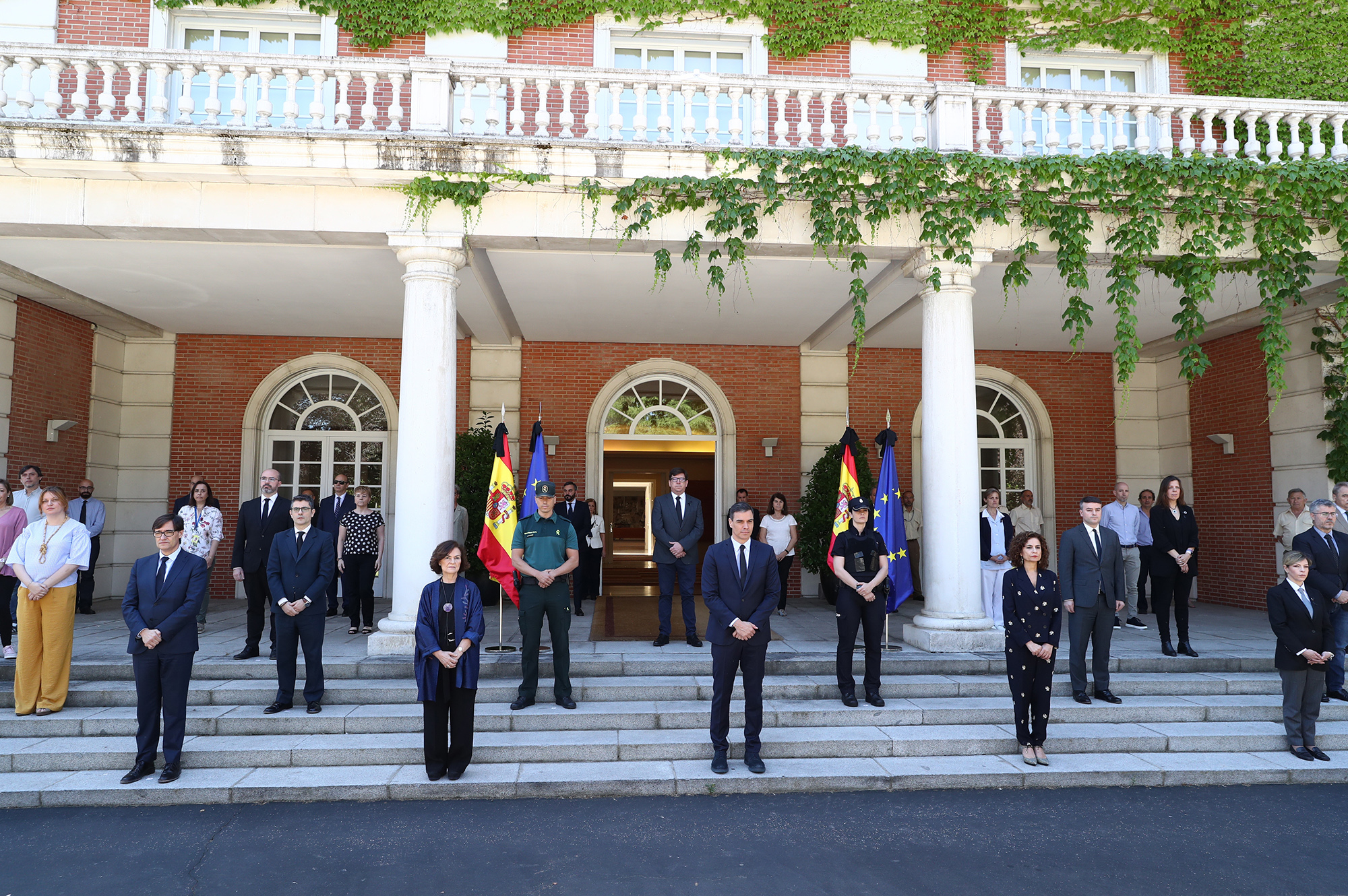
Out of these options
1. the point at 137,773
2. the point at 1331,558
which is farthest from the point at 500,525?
the point at 1331,558

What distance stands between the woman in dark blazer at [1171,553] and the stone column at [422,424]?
21.4ft

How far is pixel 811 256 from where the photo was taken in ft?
24.8

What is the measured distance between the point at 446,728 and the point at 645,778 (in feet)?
4.13

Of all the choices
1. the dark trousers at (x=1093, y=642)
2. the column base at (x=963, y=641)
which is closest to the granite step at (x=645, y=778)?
the dark trousers at (x=1093, y=642)

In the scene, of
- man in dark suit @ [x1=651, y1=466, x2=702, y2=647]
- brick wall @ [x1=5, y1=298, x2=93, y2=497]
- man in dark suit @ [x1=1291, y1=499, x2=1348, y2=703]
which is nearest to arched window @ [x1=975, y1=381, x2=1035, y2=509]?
man in dark suit @ [x1=1291, y1=499, x2=1348, y2=703]

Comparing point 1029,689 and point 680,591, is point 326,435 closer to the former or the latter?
point 680,591

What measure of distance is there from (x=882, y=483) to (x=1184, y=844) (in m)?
4.04

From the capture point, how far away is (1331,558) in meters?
6.26

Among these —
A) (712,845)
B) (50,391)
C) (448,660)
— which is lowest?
(712,845)

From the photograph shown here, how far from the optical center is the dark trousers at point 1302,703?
5.39 metres

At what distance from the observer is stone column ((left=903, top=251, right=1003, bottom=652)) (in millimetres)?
7219

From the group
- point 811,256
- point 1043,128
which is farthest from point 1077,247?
point 811,256

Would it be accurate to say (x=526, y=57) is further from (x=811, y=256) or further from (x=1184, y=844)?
(x=1184, y=844)

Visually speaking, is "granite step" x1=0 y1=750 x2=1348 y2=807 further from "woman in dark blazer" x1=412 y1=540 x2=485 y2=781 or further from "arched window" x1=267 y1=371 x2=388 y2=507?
"arched window" x1=267 y1=371 x2=388 y2=507
